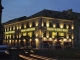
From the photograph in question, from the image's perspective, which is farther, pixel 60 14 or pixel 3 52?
pixel 60 14

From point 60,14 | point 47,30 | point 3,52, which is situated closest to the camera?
point 3,52

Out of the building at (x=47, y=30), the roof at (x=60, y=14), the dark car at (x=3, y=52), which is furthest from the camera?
the roof at (x=60, y=14)

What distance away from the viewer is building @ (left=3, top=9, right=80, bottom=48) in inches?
2817

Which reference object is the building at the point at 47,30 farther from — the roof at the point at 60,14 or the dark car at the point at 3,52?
the dark car at the point at 3,52

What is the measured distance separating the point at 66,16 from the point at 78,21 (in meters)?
5.29

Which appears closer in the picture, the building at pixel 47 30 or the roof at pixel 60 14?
the building at pixel 47 30

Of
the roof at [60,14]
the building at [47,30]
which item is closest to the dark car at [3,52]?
the building at [47,30]

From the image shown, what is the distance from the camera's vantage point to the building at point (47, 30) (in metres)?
71.6

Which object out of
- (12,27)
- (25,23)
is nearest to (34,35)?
(25,23)

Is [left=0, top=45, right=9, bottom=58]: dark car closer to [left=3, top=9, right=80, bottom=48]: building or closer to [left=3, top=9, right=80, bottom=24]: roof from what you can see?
[left=3, top=9, right=80, bottom=48]: building

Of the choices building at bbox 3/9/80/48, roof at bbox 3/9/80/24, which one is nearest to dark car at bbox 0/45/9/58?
building at bbox 3/9/80/48

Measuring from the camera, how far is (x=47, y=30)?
72375mm

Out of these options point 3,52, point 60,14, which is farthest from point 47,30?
A: point 3,52

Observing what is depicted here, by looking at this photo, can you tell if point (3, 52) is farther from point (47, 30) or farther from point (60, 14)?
point (60, 14)
